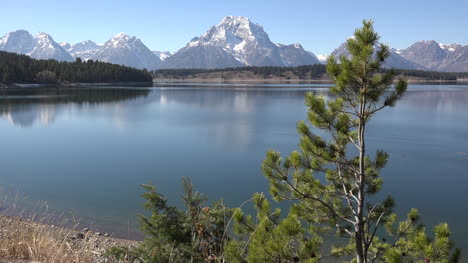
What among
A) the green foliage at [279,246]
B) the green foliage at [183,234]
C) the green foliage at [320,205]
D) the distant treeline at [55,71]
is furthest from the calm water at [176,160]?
the distant treeline at [55,71]

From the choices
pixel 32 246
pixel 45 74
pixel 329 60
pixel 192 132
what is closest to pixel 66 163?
pixel 192 132

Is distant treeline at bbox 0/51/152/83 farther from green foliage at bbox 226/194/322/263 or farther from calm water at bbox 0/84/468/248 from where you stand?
green foliage at bbox 226/194/322/263

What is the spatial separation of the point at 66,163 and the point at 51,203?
7.44 meters

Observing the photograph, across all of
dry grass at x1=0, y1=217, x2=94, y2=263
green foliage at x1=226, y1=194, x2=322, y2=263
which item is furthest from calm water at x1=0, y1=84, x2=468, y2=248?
green foliage at x1=226, y1=194, x2=322, y2=263

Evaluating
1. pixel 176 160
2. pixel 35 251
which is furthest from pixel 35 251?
pixel 176 160

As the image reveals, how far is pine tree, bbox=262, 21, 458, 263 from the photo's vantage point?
16.6ft

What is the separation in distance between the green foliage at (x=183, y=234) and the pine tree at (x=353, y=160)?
120cm

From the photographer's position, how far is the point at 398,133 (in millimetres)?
35031

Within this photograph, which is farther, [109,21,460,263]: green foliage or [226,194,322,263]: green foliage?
[109,21,460,263]: green foliage

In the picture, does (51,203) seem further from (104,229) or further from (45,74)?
(45,74)

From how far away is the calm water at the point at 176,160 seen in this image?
51.9ft

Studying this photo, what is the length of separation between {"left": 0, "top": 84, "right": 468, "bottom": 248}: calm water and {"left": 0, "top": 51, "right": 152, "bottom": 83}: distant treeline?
77.9 meters

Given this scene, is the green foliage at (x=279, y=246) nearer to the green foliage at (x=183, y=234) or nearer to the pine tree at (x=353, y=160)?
the green foliage at (x=183, y=234)

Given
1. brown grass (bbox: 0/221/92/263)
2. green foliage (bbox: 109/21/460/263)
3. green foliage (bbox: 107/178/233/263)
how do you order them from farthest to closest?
green foliage (bbox: 107/178/233/263) < brown grass (bbox: 0/221/92/263) < green foliage (bbox: 109/21/460/263)
